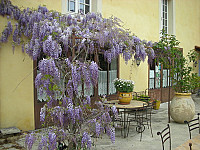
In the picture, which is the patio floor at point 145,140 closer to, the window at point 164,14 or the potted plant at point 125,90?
the potted plant at point 125,90

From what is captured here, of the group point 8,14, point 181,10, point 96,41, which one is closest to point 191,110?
point 96,41

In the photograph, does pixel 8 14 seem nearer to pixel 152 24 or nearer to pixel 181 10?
pixel 152 24

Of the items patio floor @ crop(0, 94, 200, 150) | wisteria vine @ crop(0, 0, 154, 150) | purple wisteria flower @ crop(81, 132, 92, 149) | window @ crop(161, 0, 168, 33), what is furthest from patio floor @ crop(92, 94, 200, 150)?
window @ crop(161, 0, 168, 33)

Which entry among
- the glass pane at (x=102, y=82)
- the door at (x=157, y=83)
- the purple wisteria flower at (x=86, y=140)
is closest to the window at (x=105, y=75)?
the glass pane at (x=102, y=82)

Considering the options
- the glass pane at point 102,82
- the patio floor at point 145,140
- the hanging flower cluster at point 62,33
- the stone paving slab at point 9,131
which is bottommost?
the patio floor at point 145,140

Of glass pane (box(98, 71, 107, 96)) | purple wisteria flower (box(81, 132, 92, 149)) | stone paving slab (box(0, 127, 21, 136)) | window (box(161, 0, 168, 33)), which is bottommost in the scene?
stone paving slab (box(0, 127, 21, 136))

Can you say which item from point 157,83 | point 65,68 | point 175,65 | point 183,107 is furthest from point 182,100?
point 65,68

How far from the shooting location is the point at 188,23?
11.6 m

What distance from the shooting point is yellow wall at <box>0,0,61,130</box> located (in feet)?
16.0

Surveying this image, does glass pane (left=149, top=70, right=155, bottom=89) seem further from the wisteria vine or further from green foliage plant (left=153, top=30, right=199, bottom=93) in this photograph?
the wisteria vine

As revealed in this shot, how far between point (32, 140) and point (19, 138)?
2142mm

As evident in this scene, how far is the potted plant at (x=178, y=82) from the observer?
5.91 m

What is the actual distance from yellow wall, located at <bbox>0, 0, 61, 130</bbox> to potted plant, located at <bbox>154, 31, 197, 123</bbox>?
3569 mm

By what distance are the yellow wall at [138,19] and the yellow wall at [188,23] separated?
2103 millimetres
